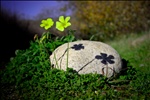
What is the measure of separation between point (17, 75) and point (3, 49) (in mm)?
3575

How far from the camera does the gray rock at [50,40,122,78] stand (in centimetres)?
368

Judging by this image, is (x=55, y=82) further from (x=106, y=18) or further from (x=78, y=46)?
(x=106, y=18)

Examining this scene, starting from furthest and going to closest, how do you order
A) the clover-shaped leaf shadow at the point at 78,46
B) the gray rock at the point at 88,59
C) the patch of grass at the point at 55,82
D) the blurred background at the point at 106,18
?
the blurred background at the point at 106,18, the clover-shaped leaf shadow at the point at 78,46, the gray rock at the point at 88,59, the patch of grass at the point at 55,82

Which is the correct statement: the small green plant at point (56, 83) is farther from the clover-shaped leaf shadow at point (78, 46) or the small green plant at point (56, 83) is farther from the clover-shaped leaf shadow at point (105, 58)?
the clover-shaped leaf shadow at point (78, 46)

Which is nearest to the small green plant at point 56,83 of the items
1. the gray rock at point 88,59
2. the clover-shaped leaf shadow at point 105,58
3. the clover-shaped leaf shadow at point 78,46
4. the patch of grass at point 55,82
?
the patch of grass at point 55,82

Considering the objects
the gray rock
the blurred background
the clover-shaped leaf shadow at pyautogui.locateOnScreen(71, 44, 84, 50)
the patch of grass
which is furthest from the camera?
the blurred background

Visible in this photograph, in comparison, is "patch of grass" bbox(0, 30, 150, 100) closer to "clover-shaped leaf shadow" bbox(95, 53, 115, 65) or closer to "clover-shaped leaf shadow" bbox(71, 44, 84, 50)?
"clover-shaped leaf shadow" bbox(95, 53, 115, 65)

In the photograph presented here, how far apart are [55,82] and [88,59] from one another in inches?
28.1

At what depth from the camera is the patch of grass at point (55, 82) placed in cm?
323

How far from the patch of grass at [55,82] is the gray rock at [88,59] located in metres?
0.13

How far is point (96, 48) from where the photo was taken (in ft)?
13.0

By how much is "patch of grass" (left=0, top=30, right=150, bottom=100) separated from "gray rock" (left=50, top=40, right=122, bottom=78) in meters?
0.13

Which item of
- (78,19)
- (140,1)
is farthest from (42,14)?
(140,1)

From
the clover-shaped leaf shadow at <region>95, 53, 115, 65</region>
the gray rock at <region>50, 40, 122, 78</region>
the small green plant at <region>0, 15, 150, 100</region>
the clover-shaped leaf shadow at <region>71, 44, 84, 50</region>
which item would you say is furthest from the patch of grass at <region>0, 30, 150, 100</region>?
the clover-shaped leaf shadow at <region>71, 44, 84, 50</region>
